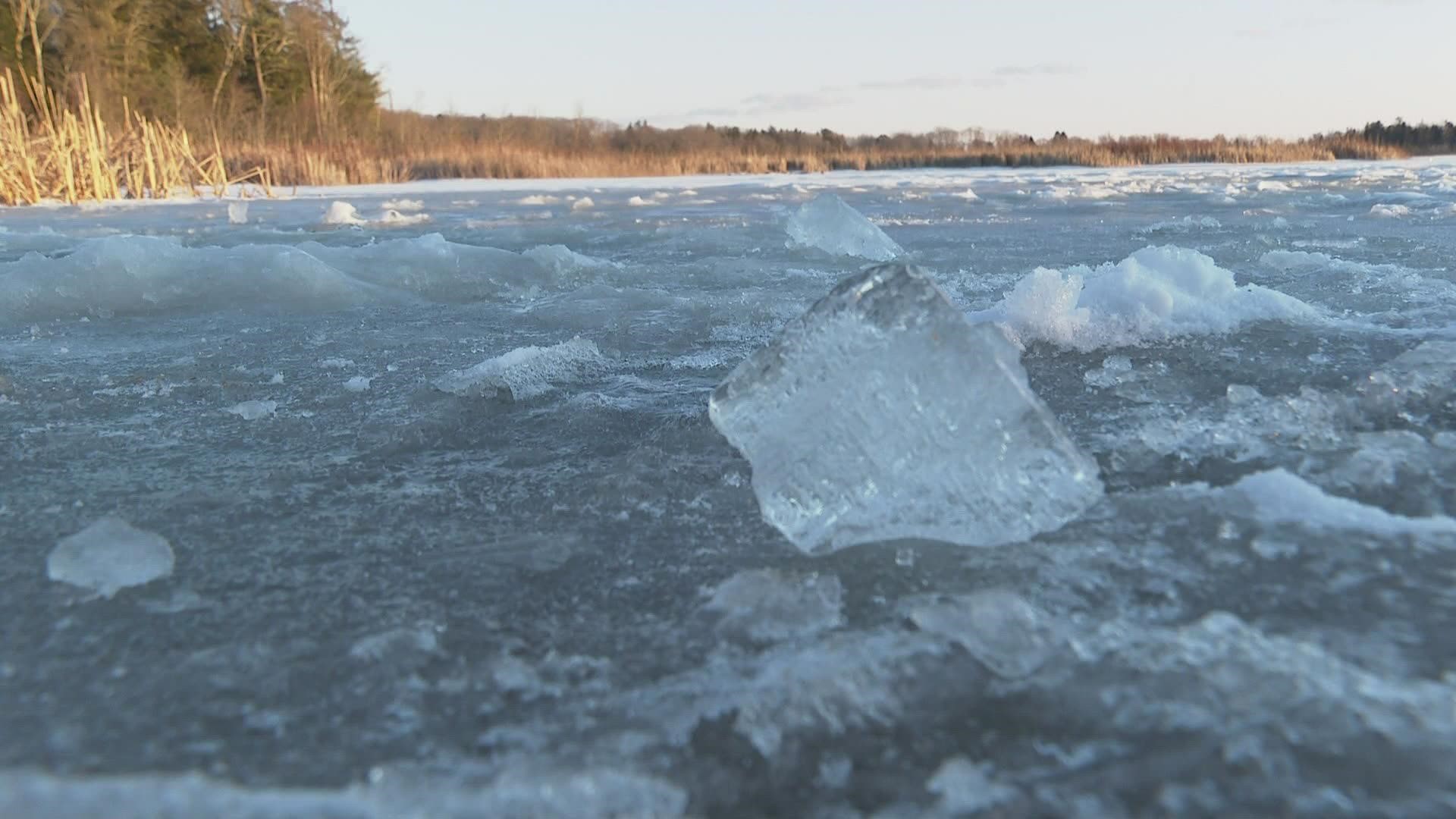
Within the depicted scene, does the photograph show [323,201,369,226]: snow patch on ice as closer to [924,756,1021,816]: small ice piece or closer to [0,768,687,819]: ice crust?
[0,768,687,819]: ice crust

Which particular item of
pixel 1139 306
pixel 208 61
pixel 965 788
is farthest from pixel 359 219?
pixel 208 61

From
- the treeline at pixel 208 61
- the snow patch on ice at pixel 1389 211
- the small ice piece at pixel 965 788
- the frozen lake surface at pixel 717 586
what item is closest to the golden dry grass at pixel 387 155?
the treeline at pixel 208 61

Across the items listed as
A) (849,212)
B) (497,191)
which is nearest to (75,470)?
(849,212)

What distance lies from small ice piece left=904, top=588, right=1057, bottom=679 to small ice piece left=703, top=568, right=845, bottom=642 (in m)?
0.09

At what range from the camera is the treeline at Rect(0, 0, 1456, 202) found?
9.63 m

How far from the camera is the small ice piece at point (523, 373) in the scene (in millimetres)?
1914

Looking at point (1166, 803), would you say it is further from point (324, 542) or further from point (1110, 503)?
point (324, 542)

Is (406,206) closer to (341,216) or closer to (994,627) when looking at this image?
(341,216)

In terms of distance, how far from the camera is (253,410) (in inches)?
70.2

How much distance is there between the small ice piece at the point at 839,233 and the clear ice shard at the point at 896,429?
2.72 m

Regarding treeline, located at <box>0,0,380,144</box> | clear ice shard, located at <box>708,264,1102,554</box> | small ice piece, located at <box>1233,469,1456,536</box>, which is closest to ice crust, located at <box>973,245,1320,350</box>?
small ice piece, located at <box>1233,469,1456,536</box>

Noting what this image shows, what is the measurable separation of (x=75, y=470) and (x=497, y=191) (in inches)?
416

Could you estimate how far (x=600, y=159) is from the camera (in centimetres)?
1808

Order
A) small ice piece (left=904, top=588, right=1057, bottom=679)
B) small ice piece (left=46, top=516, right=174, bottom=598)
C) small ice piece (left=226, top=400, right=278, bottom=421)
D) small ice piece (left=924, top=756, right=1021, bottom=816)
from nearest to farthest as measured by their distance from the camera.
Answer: small ice piece (left=924, top=756, right=1021, bottom=816)
small ice piece (left=904, top=588, right=1057, bottom=679)
small ice piece (left=46, top=516, right=174, bottom=598)
small ice piece (left=226, top=400, right=278, bottom=421)
